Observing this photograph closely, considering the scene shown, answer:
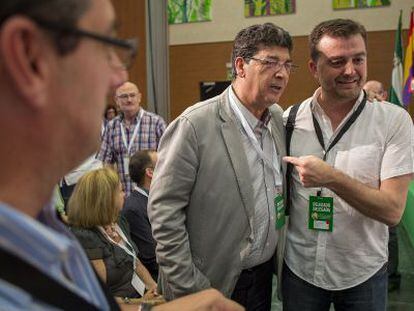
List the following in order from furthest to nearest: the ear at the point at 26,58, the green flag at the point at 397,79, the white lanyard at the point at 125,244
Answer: the green flag at the point at 397,79 < the white lanyard at the point at 125,244 < the ear at the point at 26,58

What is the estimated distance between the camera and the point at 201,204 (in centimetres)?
178

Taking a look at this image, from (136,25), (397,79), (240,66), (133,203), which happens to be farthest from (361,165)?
(136,25)

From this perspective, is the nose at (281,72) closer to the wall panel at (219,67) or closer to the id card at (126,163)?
the id card at (126,163)

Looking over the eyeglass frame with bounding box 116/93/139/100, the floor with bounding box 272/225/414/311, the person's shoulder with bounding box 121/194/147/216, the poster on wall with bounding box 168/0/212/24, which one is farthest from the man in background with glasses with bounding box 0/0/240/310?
the poster on wall with bounding box 168/0/212/24

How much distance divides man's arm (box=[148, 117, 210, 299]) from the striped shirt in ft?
9.82

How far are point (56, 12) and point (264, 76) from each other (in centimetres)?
137

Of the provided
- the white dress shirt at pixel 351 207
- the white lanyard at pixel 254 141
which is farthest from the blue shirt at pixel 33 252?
the white dress shirt at pixel 351 207

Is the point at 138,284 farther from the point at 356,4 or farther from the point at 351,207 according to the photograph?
the point at 356,4

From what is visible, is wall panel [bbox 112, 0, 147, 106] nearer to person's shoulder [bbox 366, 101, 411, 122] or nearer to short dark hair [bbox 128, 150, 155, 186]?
short dark hair [bbox 128, 150, 155, 186]

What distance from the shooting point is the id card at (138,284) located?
2.49 metres

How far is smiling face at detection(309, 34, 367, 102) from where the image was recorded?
1.82 metres

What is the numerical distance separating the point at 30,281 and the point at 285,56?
5.21 ft

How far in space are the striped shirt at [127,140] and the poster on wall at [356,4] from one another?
15.3 ft

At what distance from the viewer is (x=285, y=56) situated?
1917 mm
